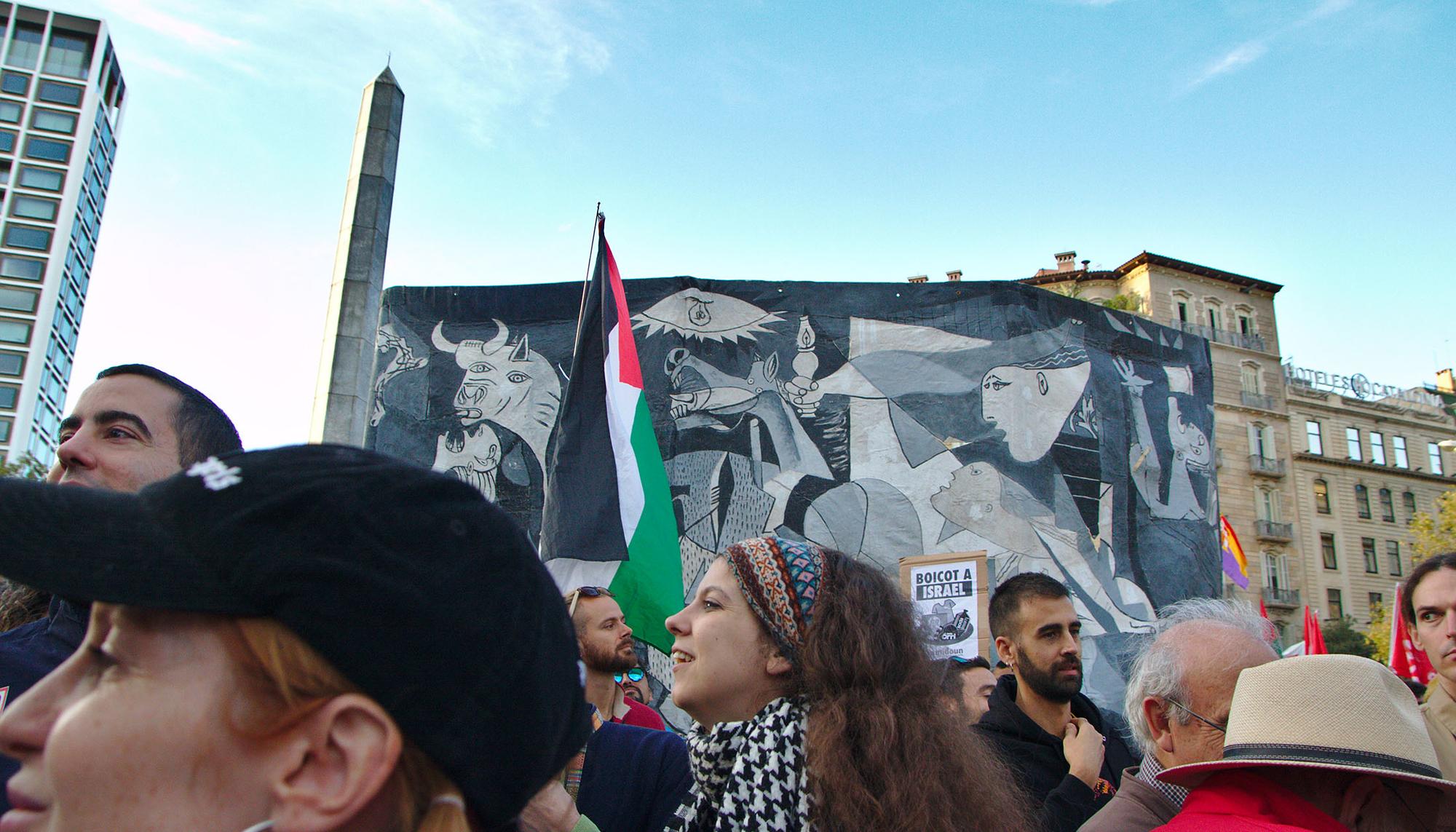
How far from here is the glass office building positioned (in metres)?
66.6

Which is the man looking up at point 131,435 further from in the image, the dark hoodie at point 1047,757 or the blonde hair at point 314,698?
the dark hoodie at point 1047,757

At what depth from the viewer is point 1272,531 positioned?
1596 inches

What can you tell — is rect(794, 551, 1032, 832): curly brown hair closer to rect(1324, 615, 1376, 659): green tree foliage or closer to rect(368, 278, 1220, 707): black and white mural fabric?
rect(368, 278, 1220, 707): black and white mural fabric

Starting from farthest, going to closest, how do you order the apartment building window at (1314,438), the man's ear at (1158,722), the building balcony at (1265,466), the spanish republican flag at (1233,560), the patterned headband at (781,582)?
the apartment building window at (1314,438) → the building balcony at (1265,466) → the spanish republican flag at (1233,560) → the man's ear at (1158,722) → the patterned headband at (781,582)

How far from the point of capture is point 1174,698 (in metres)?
2.98

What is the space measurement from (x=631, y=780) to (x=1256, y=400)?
44332 mm

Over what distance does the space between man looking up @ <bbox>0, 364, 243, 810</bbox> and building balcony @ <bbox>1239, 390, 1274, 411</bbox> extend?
44476 mm

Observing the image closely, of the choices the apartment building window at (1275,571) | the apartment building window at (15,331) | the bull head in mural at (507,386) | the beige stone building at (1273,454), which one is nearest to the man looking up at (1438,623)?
the bull head in mural at (507,386)

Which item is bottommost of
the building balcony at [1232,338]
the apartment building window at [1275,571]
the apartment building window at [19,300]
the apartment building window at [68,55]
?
the apartment building window at [1275,571]

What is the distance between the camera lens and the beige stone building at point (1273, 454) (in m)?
40.2

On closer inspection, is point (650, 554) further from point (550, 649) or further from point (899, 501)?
point (899, 501)

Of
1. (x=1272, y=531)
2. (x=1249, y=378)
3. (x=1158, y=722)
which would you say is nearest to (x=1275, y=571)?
(x=1272, y=531)

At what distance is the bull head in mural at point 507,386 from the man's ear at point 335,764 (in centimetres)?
1239

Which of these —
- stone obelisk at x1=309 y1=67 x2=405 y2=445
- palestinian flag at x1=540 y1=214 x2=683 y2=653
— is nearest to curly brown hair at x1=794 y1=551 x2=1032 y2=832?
palestinian flag at x1=540 y1=214 x2=683 y2=653
